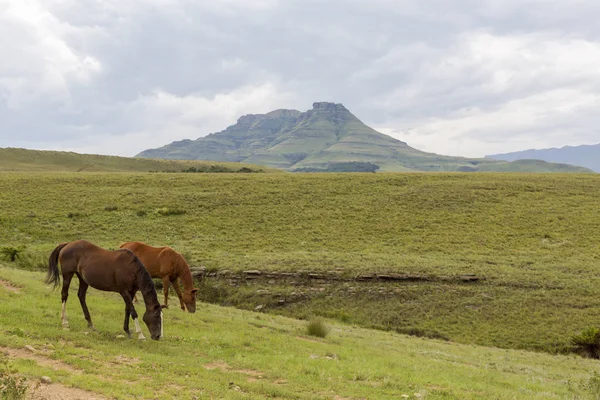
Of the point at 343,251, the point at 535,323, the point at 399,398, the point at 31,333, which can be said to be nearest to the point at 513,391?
the point at 399,398

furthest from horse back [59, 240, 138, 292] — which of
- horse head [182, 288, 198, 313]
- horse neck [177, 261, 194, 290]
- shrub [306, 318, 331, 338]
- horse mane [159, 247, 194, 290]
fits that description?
shrub [306, 318, 331, 338]

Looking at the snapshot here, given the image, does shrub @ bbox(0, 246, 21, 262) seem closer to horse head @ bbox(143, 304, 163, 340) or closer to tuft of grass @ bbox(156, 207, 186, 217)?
tuft of grass @ bbox(156, 207, 186, 217)

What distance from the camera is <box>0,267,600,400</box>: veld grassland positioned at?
29.9ft

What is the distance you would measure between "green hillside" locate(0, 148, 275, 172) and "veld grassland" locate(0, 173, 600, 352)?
4188cm

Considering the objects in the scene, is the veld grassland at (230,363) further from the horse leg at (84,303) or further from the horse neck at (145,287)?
the horse neck at (145,287)

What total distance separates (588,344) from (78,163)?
113270mm

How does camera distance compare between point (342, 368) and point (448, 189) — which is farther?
point (448, 189)

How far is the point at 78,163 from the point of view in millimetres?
112438

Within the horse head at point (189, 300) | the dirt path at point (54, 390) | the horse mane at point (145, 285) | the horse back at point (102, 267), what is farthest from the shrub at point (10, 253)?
the dirt path at point (54, 390)

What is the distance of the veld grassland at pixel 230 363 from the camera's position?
9.12 metres

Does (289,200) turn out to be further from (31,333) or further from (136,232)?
(31,333)

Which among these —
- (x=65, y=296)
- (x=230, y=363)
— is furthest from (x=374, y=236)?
(x=65, y=296)

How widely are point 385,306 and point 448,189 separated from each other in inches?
1353

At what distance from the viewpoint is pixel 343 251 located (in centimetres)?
3697
